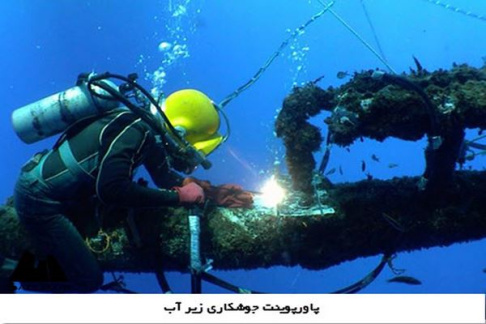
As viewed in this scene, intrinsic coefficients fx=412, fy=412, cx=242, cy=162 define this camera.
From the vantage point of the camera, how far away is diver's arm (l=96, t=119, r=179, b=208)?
3.81 m

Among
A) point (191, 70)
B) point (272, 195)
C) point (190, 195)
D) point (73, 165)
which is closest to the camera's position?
point (73, 165)

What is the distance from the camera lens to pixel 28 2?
4009 cm

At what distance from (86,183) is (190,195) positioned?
3.46 ft

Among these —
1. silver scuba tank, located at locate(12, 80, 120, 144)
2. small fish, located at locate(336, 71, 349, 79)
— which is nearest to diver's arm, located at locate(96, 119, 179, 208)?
silver scuba tank, located at locate(12, 80, 120, 144)

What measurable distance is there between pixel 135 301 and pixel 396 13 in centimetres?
6449

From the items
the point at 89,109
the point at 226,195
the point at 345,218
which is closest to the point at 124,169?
the point at 89,109

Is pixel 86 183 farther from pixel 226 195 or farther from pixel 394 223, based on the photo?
pixel 394 223

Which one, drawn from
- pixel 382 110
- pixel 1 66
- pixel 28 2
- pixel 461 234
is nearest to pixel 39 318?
pixel 382 110

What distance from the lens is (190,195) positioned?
4422 millimetres

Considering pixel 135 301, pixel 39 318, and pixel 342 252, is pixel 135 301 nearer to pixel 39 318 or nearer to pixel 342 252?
pixel 39 318

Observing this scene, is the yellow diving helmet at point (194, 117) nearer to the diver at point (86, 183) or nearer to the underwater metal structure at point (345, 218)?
the diver at point (86, 183)

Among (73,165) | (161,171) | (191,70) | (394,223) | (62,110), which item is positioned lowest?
(394,223)

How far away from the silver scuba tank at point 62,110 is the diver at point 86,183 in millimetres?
101

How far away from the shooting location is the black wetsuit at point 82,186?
3867mm
